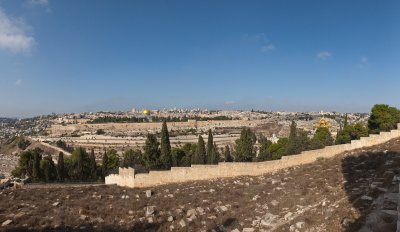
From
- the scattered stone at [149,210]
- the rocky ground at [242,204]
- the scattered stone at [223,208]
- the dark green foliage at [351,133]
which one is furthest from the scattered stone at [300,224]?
the dark green foliage at [351,133]

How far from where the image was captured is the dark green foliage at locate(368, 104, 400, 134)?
38.6 m

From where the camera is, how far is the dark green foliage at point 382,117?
38556mm

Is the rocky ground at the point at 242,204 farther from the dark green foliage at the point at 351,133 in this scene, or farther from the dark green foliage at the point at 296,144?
the dark green foliage at the point at 351,133

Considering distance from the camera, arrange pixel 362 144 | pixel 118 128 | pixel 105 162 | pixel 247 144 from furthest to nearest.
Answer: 1. pixel 118 128
2. pixel 105 162
3. pixel 247 144
4. pixel 362 144

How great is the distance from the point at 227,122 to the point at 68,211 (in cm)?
14569

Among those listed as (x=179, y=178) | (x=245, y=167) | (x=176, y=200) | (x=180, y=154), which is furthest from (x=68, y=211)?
(x=180, y=154)

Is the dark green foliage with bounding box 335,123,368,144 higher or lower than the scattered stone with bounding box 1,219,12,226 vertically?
higher

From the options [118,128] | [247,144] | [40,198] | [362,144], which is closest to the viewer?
[40,198]

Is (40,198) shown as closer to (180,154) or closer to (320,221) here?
(320,221)

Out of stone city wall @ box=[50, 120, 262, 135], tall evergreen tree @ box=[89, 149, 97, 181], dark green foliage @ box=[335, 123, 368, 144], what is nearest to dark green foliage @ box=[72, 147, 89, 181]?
tall evergreen tree @ box=[89, 149, 97, 181]

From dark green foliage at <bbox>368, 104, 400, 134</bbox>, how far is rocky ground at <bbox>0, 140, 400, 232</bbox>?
70.2 ft

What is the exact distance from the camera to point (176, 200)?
1667 centimetres

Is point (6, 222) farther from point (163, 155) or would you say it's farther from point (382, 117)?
point (382, 117)

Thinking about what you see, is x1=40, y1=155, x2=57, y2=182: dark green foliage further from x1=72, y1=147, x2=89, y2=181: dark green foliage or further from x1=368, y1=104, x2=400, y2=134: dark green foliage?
x1=368, y1=104, x2=400, y2=134: dark green foliage
